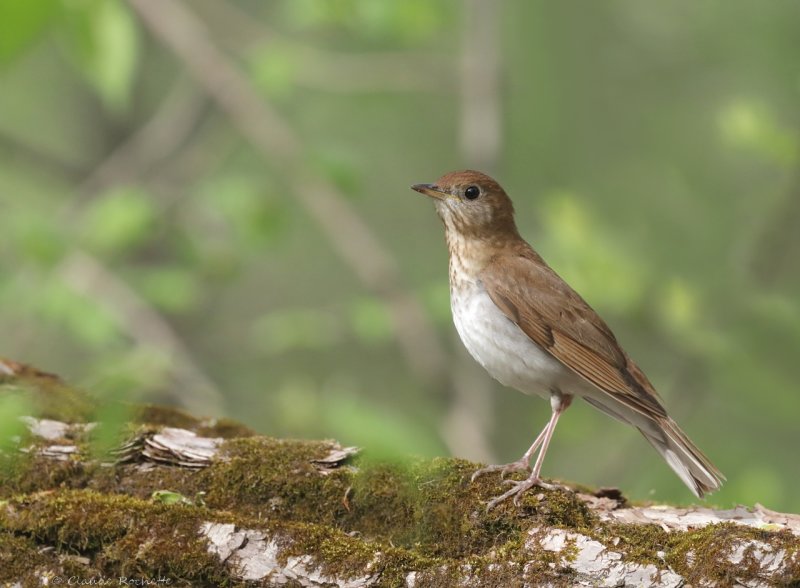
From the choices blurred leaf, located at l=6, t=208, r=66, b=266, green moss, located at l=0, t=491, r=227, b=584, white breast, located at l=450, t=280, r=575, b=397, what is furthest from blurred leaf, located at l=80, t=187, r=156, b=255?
green moss, located at l=0, t=491, r=227, b=584

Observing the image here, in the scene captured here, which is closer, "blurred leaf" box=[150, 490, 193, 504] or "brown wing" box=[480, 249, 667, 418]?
"blurred leaf" box=[150, 490, 193, 504]

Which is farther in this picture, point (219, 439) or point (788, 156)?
point (788, 156)

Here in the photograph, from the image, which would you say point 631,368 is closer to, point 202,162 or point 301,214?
point 202,162

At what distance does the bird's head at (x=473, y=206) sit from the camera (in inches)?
195

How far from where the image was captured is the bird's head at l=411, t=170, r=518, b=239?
195 inches

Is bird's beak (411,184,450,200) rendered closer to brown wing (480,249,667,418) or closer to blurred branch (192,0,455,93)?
brown wing (480,249,667,418)

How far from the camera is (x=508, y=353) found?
4.34 meters

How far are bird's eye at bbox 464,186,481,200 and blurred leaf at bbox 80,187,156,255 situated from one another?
2980 mm

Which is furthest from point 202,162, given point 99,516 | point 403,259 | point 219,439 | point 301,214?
point 99,516

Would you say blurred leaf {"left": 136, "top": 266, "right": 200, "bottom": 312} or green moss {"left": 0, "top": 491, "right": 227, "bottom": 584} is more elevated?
blurred leaf {"left": 136, "top": 266, "right": 200, "bottom": 312}

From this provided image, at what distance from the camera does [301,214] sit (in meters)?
13.2

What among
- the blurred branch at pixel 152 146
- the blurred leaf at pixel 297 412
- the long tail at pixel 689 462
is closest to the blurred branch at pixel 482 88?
the blurred leaf at pixel 297 412

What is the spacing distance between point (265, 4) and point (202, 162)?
17.2 ft

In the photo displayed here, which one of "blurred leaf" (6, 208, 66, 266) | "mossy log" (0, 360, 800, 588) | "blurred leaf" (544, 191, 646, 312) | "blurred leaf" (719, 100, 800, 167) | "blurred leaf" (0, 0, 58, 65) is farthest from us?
"blurred leaf" (6, 208, 66, 266)
